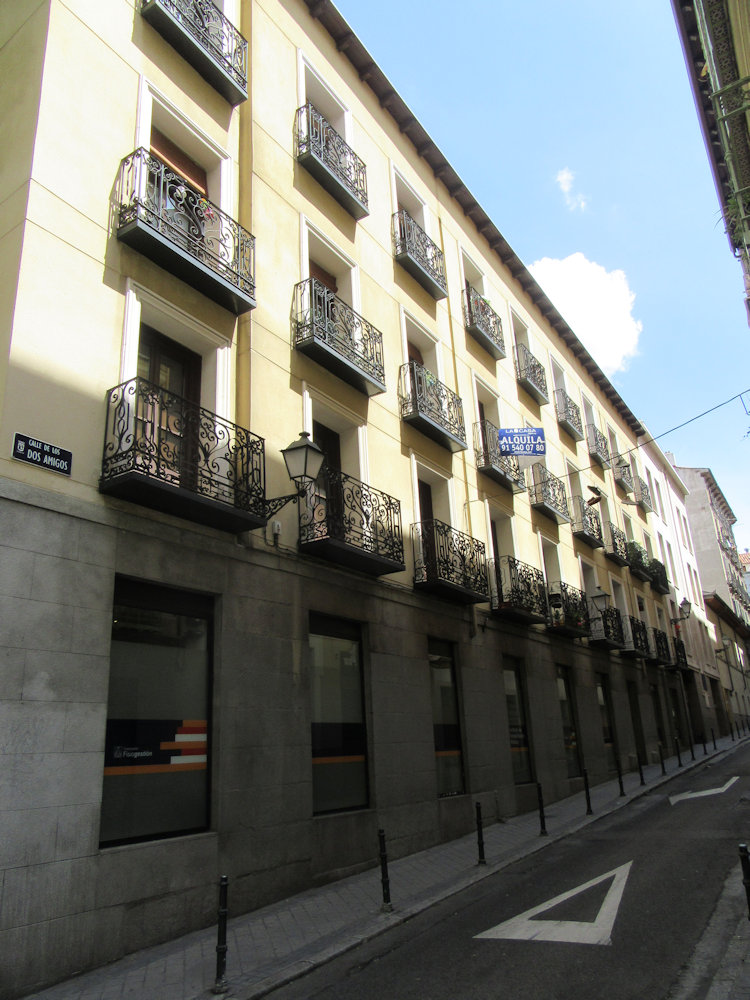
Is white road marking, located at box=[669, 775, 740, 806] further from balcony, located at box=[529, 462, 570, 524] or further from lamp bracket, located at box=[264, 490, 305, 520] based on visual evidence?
lamp bracket, located at box=[264, 490, 305, 520]

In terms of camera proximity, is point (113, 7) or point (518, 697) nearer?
point (113, 7)

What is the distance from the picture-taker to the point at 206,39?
36.9 ft

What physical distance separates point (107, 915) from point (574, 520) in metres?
19.2

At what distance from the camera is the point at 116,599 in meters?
8.42

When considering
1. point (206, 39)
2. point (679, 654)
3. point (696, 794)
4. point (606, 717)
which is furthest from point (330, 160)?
point (679, 654)

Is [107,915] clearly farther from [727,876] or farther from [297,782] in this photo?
[727,876]

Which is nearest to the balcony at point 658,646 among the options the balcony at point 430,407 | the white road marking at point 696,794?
the white road marking at point 696,794

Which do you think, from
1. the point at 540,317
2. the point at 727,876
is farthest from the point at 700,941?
the point at 540,317

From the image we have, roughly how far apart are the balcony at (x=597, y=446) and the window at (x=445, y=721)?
48.6 feet

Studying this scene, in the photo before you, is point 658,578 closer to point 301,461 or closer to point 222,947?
point 301,461

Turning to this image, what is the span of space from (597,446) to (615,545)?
3899 millimetres

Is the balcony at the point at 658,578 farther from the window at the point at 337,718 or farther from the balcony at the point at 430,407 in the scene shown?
the window at the point at 337,718

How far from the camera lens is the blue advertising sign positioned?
17.3 metres

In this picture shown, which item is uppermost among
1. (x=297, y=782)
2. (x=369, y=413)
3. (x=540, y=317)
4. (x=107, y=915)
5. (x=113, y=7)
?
(x=540, y=317)
